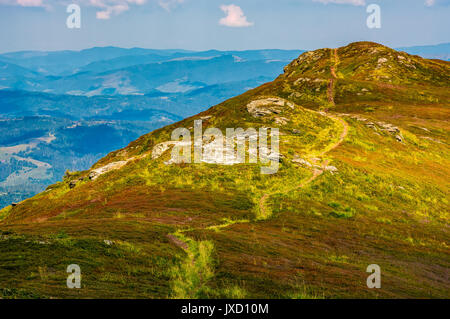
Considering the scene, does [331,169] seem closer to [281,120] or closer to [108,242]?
[281,120]

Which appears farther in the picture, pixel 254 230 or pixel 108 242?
pixel 254 230

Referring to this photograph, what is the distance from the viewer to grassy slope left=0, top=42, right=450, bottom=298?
1359 centimetres

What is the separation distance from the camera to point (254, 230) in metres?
20.7

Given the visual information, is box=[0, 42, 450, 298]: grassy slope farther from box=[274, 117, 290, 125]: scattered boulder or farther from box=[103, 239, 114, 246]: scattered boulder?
box=[274, 117, 290, 125]: scattered boulder

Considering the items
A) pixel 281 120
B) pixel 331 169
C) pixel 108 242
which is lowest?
pixel 108 242

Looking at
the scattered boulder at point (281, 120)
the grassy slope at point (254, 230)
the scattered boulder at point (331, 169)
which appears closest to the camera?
the grassy slope at point (254, 230)

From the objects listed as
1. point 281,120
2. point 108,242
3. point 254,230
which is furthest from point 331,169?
point 108,242

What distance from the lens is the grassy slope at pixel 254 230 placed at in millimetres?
13586

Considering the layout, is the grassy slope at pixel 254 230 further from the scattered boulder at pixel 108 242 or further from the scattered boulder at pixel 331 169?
the scattered boulder at pixel 331 169

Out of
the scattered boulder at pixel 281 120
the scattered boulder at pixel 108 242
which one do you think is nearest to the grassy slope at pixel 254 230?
the scattered boulder at pixel 108 242

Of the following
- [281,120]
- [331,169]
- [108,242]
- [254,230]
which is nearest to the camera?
[108,242]

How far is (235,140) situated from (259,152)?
5259 millimetres

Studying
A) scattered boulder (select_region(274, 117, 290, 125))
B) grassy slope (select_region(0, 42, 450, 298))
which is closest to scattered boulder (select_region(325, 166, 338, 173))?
grassy slope (select_region(0, 42, 450, 298))

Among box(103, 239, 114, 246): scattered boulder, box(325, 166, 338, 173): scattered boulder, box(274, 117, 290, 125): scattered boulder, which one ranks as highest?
box(274, 117, 290, 125): scattered boulder
